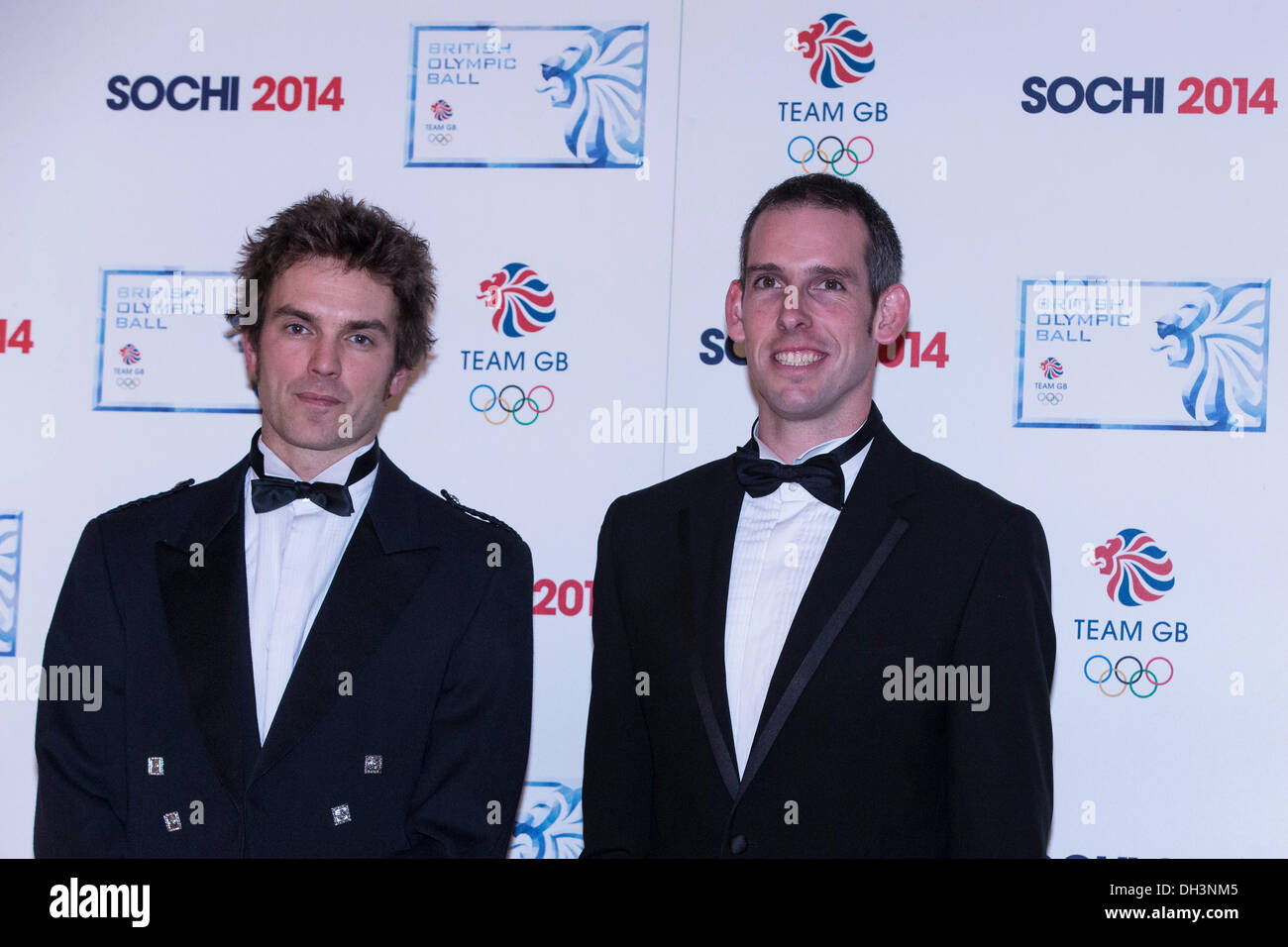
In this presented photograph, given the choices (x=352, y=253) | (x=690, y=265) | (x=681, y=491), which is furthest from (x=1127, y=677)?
(x=352, y=253)

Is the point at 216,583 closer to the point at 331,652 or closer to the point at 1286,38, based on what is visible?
the point at 331,652

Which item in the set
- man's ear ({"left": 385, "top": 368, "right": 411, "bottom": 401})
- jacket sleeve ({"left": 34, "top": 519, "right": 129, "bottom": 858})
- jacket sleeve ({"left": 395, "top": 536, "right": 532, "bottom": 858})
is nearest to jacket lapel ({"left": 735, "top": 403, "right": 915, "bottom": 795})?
jacket sleeve ({"left": 395, "top": 536, "right": 532, "bottom": 858})

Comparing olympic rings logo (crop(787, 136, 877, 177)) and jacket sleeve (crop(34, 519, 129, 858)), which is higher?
olympic rings logo (crop(787, 136, 877, 177))

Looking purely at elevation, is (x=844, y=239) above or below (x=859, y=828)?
above

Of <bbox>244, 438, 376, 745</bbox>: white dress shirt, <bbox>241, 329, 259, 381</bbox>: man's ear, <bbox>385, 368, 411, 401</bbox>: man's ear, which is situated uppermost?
<bbox>241, 329, 259, 381</bbox>: man's ear

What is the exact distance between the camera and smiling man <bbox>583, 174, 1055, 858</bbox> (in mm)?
2736

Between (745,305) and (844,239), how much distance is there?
26 cm

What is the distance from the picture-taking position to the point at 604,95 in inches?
156

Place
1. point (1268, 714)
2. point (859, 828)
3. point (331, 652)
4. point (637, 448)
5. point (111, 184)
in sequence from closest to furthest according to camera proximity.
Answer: point (859, 828) < point (331, 652) < point (1268, 714) < point (637, 448) < point (111, 184)

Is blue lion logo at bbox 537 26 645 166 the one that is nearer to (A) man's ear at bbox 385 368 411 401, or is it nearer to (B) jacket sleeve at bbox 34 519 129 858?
(A) man's ear at bbox 385 368 411 401

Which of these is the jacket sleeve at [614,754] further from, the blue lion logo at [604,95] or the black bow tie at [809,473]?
the blue lion logo at [604,95]

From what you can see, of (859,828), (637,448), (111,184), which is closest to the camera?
(859,828)

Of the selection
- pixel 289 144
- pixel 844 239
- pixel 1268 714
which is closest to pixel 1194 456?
pixel 1268 714

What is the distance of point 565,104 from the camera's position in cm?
399
